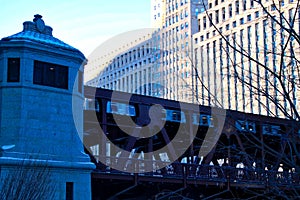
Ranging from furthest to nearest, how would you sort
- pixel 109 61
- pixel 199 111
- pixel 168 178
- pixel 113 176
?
pixel 109 61 < pixel 199 111 < pixel 168 178 < pixel 113 176

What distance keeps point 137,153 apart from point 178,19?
8768 centimetres

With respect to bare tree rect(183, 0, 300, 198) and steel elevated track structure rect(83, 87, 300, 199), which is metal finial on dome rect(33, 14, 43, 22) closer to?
steel elevated track structure rect(83, 87, 300, 199)

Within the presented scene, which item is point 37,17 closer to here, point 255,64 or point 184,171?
point 184,171

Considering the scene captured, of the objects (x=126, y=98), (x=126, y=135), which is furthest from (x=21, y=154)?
(x=126, y=135)

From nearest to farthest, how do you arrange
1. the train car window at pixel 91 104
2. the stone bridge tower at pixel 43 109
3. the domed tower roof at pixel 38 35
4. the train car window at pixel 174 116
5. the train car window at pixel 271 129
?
the train car window at pixel 271 129 < the stone bridge tower at pixel 43 109 < the domed tower roof at pixel 38 35 < the train car window at pixel 91 104 < the train car window at pixel 174 116

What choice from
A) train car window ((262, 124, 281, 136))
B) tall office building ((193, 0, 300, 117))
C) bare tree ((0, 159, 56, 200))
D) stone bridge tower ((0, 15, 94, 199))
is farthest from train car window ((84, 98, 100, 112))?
train car window ((262, 124, 281, 136))

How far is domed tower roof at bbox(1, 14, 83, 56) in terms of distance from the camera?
29.1 metres

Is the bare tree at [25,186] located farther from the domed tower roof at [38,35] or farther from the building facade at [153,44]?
the building facade at [153,44]

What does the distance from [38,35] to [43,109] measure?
4.38 meters

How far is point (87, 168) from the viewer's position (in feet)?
96.8

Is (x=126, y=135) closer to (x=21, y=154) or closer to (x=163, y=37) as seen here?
(x=21, y=154)

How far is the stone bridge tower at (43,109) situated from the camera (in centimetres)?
2761

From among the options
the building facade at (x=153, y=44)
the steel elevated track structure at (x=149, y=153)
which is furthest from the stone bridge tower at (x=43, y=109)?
the building facade at (x=153, y=44)

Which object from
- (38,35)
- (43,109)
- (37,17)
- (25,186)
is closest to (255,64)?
(25,186)
